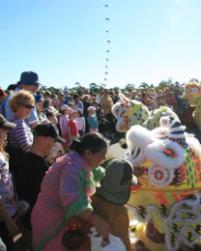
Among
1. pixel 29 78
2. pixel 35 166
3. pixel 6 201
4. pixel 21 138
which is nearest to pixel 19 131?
pixel 21 138

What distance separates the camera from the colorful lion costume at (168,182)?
11.0ft

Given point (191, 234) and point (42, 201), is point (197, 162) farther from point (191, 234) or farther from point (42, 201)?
point (42, 201)

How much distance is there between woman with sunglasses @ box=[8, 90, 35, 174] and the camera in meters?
3.55

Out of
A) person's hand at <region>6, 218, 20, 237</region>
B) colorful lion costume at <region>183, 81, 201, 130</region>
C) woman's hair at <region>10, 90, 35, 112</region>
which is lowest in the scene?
colorful lion costume at <region>183, 81, 201, 130</region>

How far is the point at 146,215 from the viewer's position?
11.9 feet

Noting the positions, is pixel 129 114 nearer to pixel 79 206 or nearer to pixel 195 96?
pixel 195 96

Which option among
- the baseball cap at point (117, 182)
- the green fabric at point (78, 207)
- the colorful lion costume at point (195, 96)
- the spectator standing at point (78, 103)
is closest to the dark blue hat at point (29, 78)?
the baseball cap at point (117, 182)

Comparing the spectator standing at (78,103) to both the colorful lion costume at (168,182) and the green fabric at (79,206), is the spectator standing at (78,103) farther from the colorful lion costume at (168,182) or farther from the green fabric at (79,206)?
the green fabric at (79,206)

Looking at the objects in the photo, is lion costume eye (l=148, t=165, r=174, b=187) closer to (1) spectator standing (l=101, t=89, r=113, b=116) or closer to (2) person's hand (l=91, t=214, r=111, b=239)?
(2) person's hand (l=91, t=214, r=111, b=239)

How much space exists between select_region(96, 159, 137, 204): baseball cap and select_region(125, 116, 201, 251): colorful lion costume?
66cm

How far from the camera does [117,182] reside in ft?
8.77

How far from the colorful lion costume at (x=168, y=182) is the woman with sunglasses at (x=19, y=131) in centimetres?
86

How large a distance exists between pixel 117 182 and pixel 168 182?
32.4 inches

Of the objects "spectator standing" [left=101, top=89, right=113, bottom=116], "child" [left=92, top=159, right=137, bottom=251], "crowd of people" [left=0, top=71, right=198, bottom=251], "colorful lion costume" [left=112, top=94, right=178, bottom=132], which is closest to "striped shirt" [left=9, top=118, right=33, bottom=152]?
"crowd of people" [left=0, top=71, right=198, bottom=251]
